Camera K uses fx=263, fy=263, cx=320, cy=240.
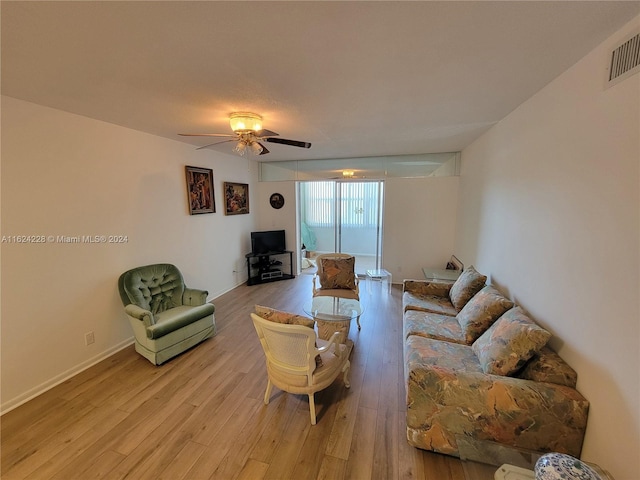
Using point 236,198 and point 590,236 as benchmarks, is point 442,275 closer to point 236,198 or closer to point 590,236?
point 590,236

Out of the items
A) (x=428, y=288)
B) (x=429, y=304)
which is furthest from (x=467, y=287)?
(x=428, y=288)

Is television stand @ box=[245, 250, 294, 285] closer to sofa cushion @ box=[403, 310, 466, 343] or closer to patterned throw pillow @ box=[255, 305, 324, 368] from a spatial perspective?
sofa cushion @ box=[403, 310, 466, 343]

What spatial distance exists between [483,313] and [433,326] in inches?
19.3

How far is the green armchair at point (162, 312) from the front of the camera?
2.75 metres

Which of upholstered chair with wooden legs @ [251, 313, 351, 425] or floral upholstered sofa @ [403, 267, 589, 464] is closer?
floral upholstered sofa @ [403, 267, 589, 464]

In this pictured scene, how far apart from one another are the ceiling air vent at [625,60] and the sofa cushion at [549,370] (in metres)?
1.63

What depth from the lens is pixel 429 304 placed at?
3.12 meters

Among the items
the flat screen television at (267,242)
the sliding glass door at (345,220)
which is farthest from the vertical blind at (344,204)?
the flat screen television at (267,242)

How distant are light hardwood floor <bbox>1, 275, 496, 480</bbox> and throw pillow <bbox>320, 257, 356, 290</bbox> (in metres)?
1.04

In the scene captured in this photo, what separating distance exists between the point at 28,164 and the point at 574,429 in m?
4.41

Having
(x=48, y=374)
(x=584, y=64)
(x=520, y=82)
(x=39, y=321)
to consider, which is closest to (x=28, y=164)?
(x=39, y=321)

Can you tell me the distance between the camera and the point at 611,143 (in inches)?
54.5

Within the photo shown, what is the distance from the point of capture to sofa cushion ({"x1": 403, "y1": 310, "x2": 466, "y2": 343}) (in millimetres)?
2438

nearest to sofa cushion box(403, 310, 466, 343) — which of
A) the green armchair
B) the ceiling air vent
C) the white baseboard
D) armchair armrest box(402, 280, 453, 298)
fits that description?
armchair armrest box(402, 280, 453, 298)
